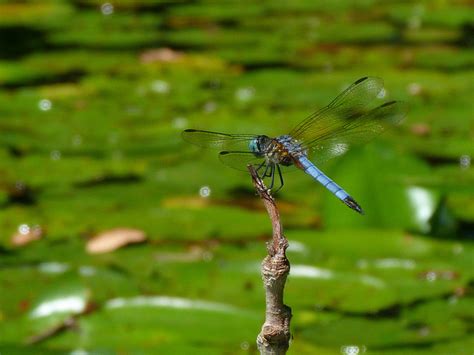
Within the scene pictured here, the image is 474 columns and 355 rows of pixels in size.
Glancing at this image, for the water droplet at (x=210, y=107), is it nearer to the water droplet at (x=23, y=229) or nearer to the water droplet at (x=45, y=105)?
the water droplet at (x=45, y=105)

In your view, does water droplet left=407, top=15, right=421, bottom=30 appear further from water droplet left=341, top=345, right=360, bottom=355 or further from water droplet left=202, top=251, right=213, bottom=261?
water droplet left=341, top=345, right=360, bottom=355

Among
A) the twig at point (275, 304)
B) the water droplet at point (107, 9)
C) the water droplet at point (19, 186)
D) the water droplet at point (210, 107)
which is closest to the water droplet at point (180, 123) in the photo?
the water droplet at point (210, 107)

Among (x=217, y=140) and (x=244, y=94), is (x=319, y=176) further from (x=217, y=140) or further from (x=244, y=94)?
(x=244, y=94)

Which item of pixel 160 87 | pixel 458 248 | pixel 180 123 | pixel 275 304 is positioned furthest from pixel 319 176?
pixel 160 87

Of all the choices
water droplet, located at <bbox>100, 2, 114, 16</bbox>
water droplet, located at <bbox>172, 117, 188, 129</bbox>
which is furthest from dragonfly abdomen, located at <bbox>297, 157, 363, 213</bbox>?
water droplet, located at <bbox>100, 2, 114, 16</bbox>

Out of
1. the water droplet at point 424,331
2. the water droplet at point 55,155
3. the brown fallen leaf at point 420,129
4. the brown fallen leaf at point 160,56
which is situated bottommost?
the water droplet at point 424,331

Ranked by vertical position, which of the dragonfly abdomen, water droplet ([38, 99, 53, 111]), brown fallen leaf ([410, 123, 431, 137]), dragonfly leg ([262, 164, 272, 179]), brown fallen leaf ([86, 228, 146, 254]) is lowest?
dragonfly leg ([262, 164, 272, 179])
